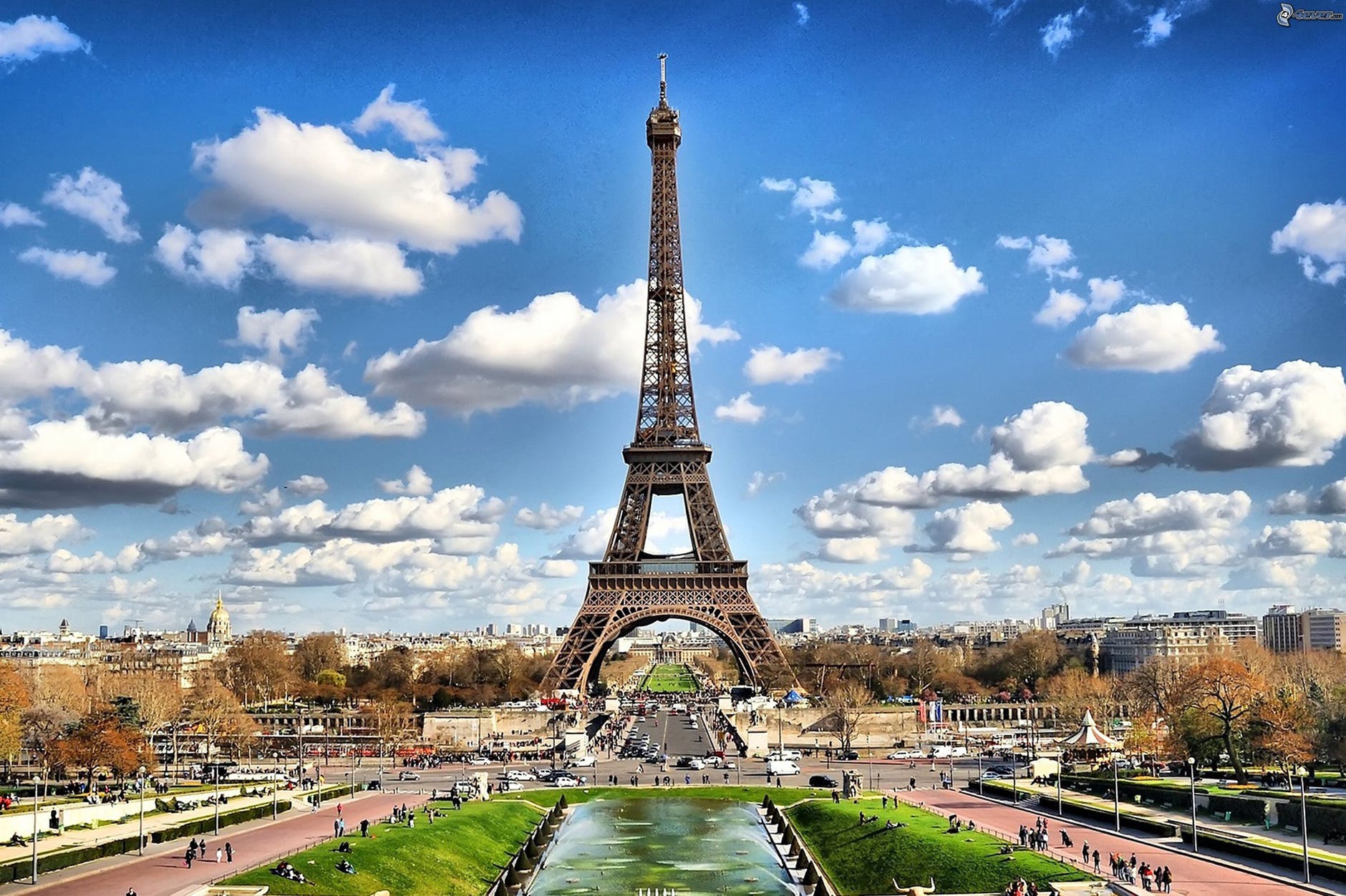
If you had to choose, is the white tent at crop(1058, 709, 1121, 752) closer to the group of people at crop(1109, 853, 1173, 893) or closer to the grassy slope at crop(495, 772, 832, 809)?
the grassy slope at crop(495, 772, 832, 809)

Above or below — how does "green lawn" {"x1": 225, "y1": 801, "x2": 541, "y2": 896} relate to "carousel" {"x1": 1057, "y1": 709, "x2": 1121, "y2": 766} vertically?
below

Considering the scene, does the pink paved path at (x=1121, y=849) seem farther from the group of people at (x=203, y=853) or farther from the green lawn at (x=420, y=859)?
the group of people at (x=203, y=853)

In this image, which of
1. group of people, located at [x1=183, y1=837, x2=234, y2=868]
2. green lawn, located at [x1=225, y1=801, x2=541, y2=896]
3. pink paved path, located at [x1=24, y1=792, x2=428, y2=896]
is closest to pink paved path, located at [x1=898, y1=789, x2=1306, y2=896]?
green lawn, located at [x1=225, y1=801, x2=541, y2=896]

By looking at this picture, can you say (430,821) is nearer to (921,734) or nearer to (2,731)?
(2,731)

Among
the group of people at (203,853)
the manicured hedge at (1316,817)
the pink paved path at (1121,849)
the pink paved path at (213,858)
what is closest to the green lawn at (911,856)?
the pink paved path at (1121,849)

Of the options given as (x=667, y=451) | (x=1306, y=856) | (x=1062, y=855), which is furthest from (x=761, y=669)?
(x=1306, y=856)

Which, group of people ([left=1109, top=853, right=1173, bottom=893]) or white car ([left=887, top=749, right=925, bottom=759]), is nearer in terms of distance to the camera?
group of people ([left=1109, top=853, right=1173, bottom=893])
